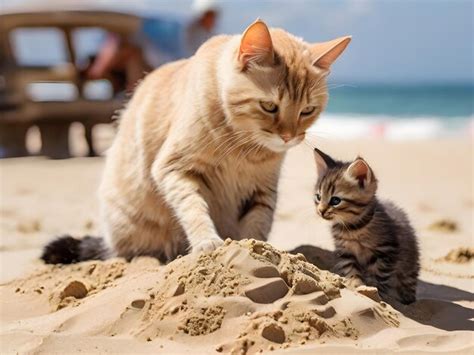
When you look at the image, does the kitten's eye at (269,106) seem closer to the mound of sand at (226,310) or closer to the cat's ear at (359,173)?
the cat's ear at (359,173)

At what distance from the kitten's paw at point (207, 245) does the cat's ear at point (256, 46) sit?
2.97 ft

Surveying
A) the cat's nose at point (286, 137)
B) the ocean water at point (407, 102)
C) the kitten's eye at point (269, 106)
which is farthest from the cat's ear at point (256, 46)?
the ocean water at point (407, 102)

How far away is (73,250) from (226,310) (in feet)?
6.83

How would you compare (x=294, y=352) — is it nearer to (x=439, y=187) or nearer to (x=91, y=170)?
(x=439, y=187)

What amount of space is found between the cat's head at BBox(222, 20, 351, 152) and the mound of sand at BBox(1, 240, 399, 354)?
705 mm

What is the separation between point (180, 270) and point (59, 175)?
6586 millimetres

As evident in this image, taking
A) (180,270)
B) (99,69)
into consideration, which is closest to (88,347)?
(180,270)

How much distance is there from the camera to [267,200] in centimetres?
443

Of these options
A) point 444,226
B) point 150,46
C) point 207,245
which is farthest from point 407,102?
point 207,245

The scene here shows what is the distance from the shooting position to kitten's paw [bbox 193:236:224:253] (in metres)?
3.74

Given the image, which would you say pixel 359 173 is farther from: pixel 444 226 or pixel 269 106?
pixel 444 226

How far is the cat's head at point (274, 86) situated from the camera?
12.6ft

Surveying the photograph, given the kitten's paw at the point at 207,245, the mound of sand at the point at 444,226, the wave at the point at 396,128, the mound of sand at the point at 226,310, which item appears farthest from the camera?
the wave at the point at 396,128

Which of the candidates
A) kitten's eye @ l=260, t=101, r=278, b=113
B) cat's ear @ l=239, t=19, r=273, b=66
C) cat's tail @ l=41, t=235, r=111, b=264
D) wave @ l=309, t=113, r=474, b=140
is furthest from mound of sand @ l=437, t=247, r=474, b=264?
wave @ l=309, t=113, r=474, b=140
